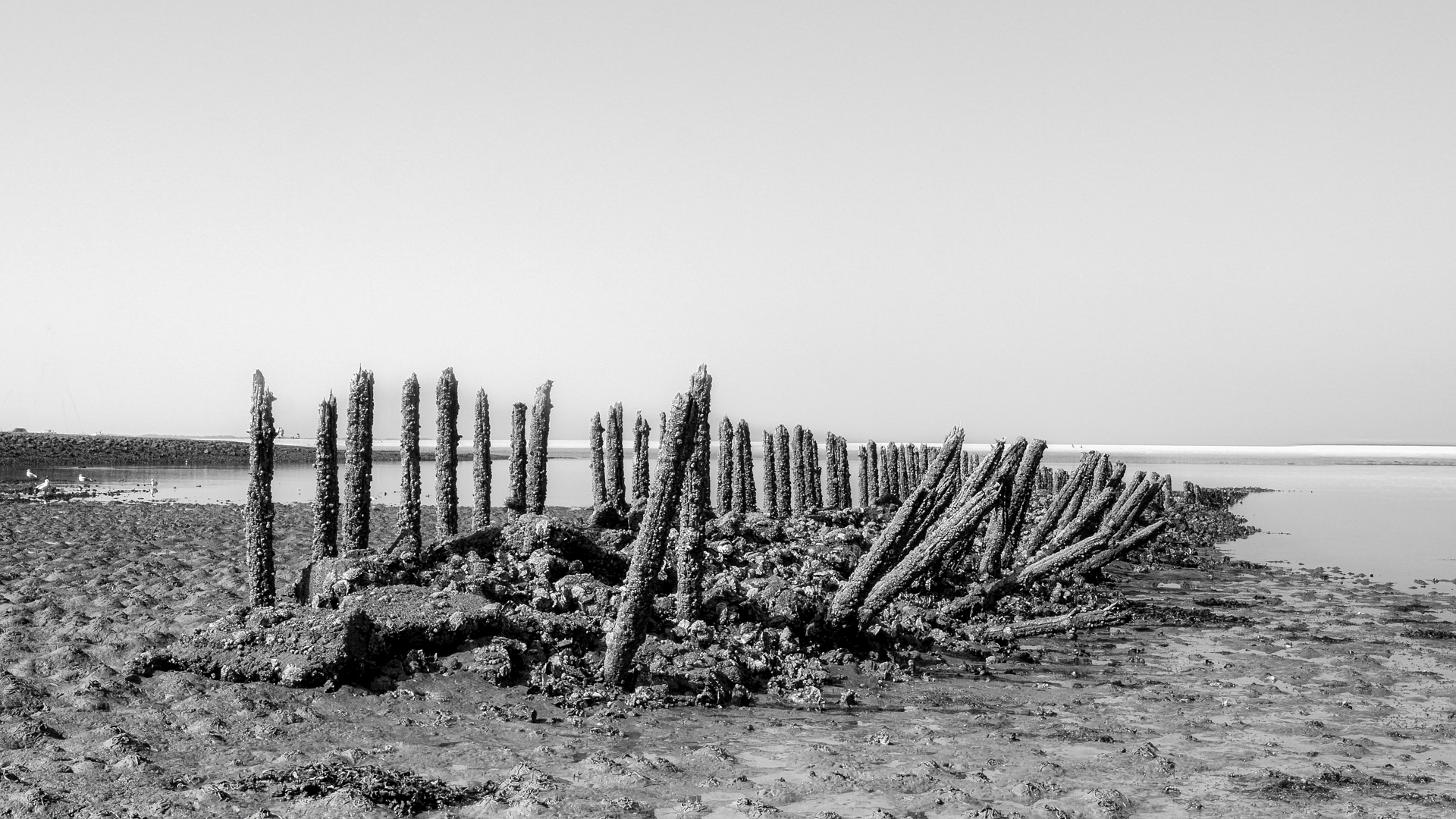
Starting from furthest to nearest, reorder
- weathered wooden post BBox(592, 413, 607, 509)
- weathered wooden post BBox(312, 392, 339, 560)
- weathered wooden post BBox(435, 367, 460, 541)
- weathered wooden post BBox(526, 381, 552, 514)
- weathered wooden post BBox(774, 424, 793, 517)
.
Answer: weathered wooden post BBox(774, 424, 793, 517) → weathered wooden post BBox(592, 413, 607, 509) → weathered wooden post BBox(526, 381, 552, 514) → weathered wooden post BBox(435, 367, 460, 541) → weathered wooden post BBox(312, 392, 339, 560)

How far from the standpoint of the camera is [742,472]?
29469mm

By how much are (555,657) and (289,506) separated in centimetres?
2464

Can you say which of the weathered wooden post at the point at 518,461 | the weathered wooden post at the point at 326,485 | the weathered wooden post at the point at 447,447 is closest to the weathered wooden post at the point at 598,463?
the weathered wooden post at the point at 518,461

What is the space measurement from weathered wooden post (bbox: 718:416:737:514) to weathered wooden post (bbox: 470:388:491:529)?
9419 mm

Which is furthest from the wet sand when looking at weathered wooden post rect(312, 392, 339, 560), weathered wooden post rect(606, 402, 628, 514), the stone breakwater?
the stone breakwater

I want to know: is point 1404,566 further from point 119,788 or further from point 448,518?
point 119,788

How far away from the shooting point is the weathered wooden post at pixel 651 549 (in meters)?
9.66

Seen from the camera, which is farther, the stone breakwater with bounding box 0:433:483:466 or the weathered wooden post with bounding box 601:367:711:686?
the stone breakwater with bounding box 0:433:483:466

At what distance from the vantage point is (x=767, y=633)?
11.6 m

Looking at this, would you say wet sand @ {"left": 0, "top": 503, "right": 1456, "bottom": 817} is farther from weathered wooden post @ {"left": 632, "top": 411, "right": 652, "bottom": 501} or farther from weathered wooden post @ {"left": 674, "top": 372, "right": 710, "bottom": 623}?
weathered wooden post @ {"left": 632, "top": 411, "right": 652, "bottom": 501}

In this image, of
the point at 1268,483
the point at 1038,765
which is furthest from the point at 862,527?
the point at 1268,483

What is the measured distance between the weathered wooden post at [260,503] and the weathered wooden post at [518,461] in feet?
24.3

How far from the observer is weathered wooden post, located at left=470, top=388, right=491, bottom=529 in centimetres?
1911

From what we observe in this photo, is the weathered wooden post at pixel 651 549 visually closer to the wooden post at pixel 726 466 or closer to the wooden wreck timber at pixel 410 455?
the wooden wreck timber at pixel 410 455
